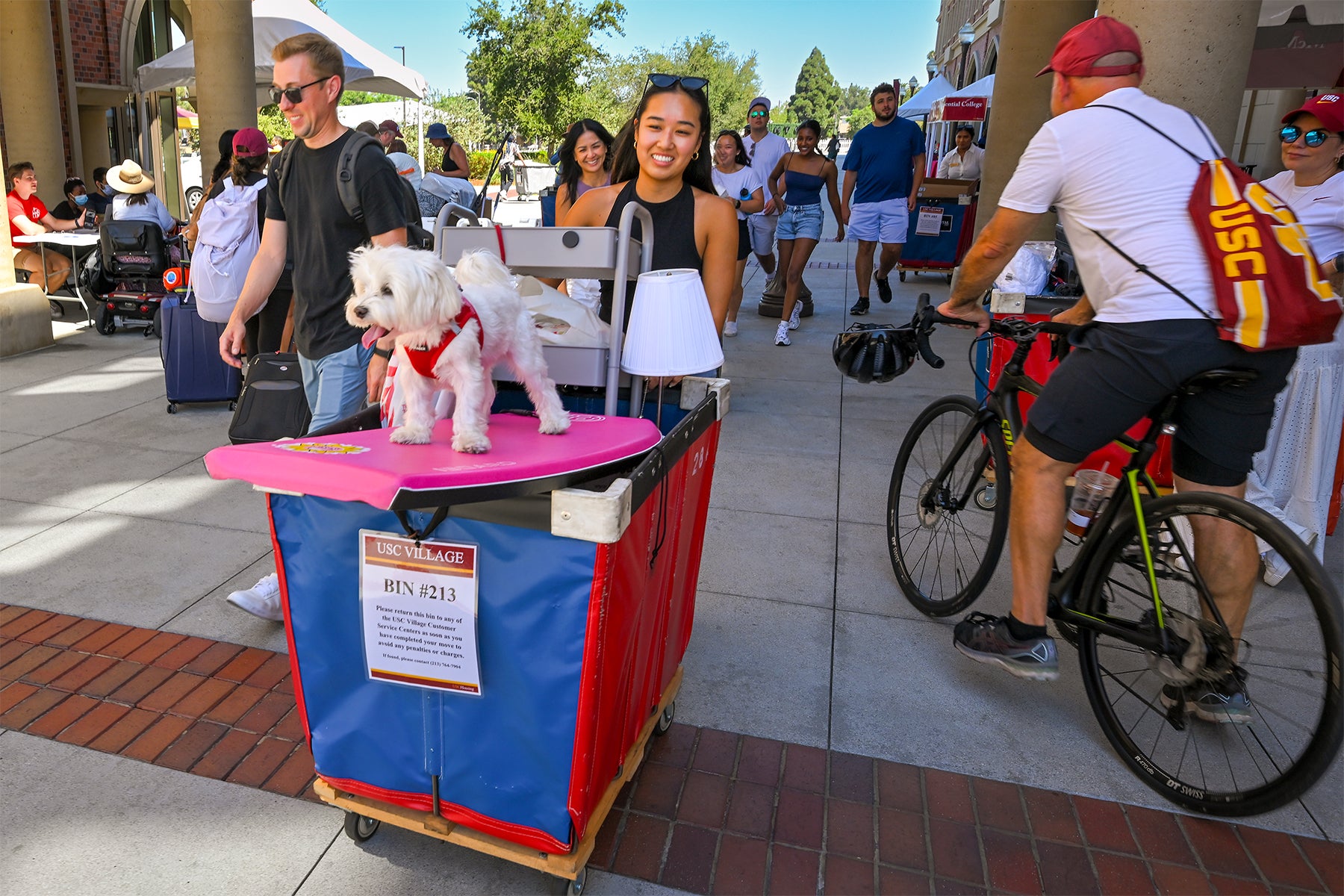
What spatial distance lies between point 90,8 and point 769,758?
17.6 m

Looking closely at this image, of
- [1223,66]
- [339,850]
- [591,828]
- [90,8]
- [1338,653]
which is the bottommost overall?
[339,850]

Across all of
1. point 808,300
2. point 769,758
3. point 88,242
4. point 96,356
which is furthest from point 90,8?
point 769,758

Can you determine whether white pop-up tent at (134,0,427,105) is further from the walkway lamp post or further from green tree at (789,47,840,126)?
green tree at (789,47,840,126)

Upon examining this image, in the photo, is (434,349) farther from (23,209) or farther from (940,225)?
(940,225)

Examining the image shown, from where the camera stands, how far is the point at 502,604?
6.26 ft

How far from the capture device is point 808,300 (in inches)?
376

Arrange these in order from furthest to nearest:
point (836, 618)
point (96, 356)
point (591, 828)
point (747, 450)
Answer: point (96, 356) → point (747, 450) → point (836, 618) → point (591, 828)

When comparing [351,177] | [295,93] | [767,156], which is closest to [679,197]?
[351,177]

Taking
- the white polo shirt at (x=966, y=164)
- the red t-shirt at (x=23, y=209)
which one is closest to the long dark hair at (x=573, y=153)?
the red t-shirt at (x=23, y=209)

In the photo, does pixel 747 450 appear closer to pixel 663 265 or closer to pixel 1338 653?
pixel 663 265

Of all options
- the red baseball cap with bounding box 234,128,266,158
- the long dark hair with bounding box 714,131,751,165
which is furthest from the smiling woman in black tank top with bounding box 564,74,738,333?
the long dark hair with bounding box 714,131,751,165

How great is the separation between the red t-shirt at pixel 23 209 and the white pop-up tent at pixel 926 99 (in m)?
15.6

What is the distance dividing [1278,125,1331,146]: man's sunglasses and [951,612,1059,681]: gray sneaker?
2.45 metres

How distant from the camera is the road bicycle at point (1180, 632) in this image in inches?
91.6
